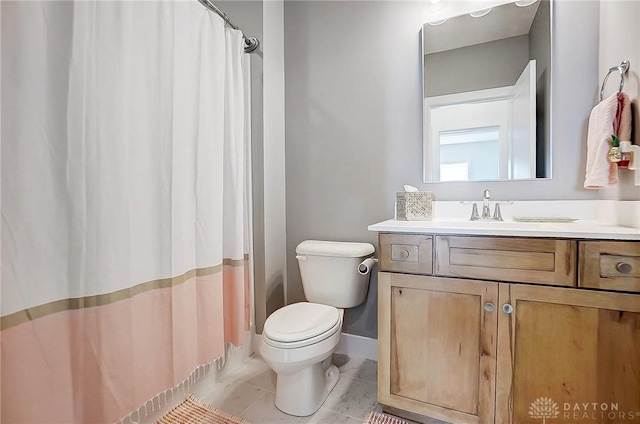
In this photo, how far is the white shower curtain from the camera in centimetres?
73

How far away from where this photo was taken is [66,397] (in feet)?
2.66

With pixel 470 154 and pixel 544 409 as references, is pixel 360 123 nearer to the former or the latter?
pixel 470 154

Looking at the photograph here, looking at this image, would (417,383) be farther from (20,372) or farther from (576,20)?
(576,20)

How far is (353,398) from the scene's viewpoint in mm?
1433

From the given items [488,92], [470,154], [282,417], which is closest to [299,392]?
[282,417]

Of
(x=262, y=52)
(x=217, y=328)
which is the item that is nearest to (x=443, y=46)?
(x=262, y=52)

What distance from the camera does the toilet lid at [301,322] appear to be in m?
1.24

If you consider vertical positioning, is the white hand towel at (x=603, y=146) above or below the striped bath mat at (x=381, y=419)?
above

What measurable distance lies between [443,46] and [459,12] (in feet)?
0.62

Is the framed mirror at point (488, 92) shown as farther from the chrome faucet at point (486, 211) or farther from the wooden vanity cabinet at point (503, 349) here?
the wooden vanity cabinet at point (503, 349)

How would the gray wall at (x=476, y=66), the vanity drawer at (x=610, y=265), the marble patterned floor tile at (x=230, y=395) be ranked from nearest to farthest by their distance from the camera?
the vanity drawer at (x=610, y=265) → the marble patterned floor tile at (x=230, y=395) → the gray wall at (x=476, y=66)

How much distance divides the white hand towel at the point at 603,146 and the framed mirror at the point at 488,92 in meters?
0.20

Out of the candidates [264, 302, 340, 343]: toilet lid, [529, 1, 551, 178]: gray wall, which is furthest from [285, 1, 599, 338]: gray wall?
[264, 302, 340, 343]: toilet lid

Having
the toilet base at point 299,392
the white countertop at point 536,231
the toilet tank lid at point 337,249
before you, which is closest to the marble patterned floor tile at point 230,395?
the toilet base at point 299,392
